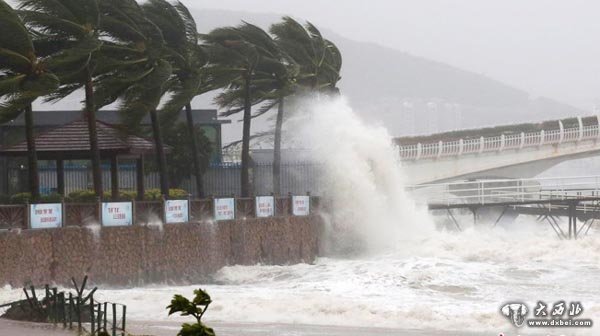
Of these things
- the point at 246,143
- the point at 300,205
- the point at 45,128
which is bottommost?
the point at 300,205

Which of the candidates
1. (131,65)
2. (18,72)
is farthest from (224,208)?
(18,72)

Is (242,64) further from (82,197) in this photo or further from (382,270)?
(82,197)

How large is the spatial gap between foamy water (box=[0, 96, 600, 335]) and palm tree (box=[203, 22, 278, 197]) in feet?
11.6

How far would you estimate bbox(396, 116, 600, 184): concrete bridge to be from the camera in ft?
226

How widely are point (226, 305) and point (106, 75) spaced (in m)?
12.5

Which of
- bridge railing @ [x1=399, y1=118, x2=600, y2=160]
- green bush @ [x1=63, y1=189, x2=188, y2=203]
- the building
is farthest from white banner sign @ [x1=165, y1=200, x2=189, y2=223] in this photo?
bridge railing @ [x1=399, y1=118, x2=600, y2=160]

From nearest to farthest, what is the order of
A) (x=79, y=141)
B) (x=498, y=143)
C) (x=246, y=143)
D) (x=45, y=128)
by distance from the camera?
(x=79, y=141) < (x=246, y=143) < (x=45, y=128) < (x=498, y=143)

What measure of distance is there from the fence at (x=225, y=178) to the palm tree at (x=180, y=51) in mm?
4650

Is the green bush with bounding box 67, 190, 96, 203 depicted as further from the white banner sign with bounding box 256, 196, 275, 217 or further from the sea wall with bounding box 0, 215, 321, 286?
the white banner sign with bounding box 256, 196, 275, 217

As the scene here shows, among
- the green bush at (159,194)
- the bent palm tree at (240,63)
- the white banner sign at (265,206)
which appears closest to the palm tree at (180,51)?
the bent palm tree at (240,63)

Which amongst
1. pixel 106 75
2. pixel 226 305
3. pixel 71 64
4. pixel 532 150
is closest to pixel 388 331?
pixel 226 305

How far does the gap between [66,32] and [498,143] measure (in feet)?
131

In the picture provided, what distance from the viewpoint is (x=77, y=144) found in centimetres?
3659

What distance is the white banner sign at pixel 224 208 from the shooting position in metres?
37.2
